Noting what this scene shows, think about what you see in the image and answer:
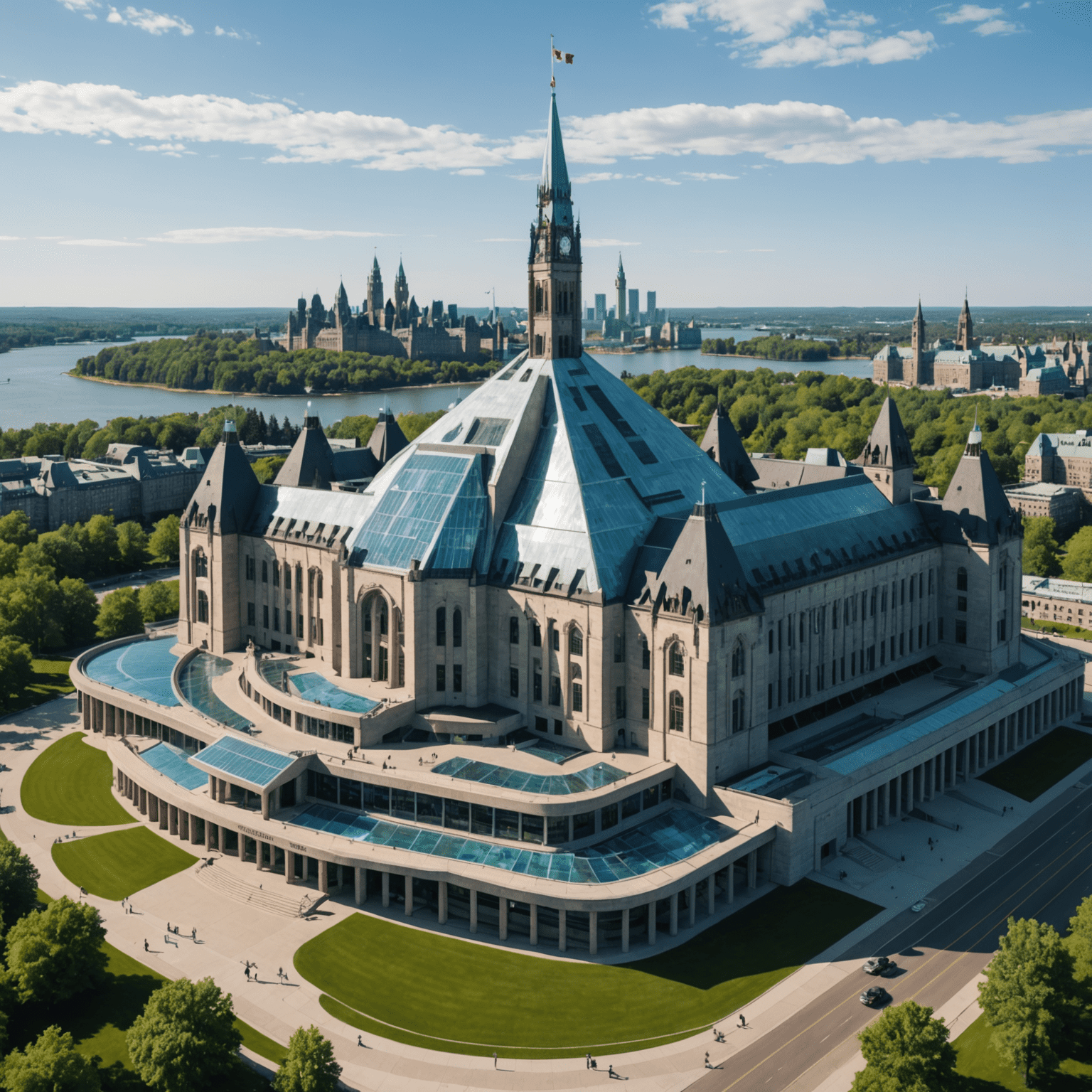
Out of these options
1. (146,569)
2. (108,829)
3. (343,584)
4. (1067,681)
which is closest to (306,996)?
(108,829)

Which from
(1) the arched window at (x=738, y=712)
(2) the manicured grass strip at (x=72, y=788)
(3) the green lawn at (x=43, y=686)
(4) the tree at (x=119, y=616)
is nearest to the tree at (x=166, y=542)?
(4) the tree at (x=119, y=616)

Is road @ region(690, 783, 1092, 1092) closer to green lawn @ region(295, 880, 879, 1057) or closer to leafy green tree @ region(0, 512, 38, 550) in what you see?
green lawn @ region(295, 880, 879, 1057)

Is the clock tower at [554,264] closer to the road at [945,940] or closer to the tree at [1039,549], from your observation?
the road at [945,940]

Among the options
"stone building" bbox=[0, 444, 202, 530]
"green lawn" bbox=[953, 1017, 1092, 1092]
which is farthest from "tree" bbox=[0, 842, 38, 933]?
"stone building" bbox=[0, 444, 202, 530]

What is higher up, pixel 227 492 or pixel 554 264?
pixel 554 264

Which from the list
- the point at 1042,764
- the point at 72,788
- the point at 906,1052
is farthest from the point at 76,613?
the point at 906,1052

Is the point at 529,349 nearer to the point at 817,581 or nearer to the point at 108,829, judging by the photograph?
the point at 817,581

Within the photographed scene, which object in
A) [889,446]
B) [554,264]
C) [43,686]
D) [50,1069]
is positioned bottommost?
[50,1069]

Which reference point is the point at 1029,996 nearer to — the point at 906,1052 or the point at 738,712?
the point at 906,1052
